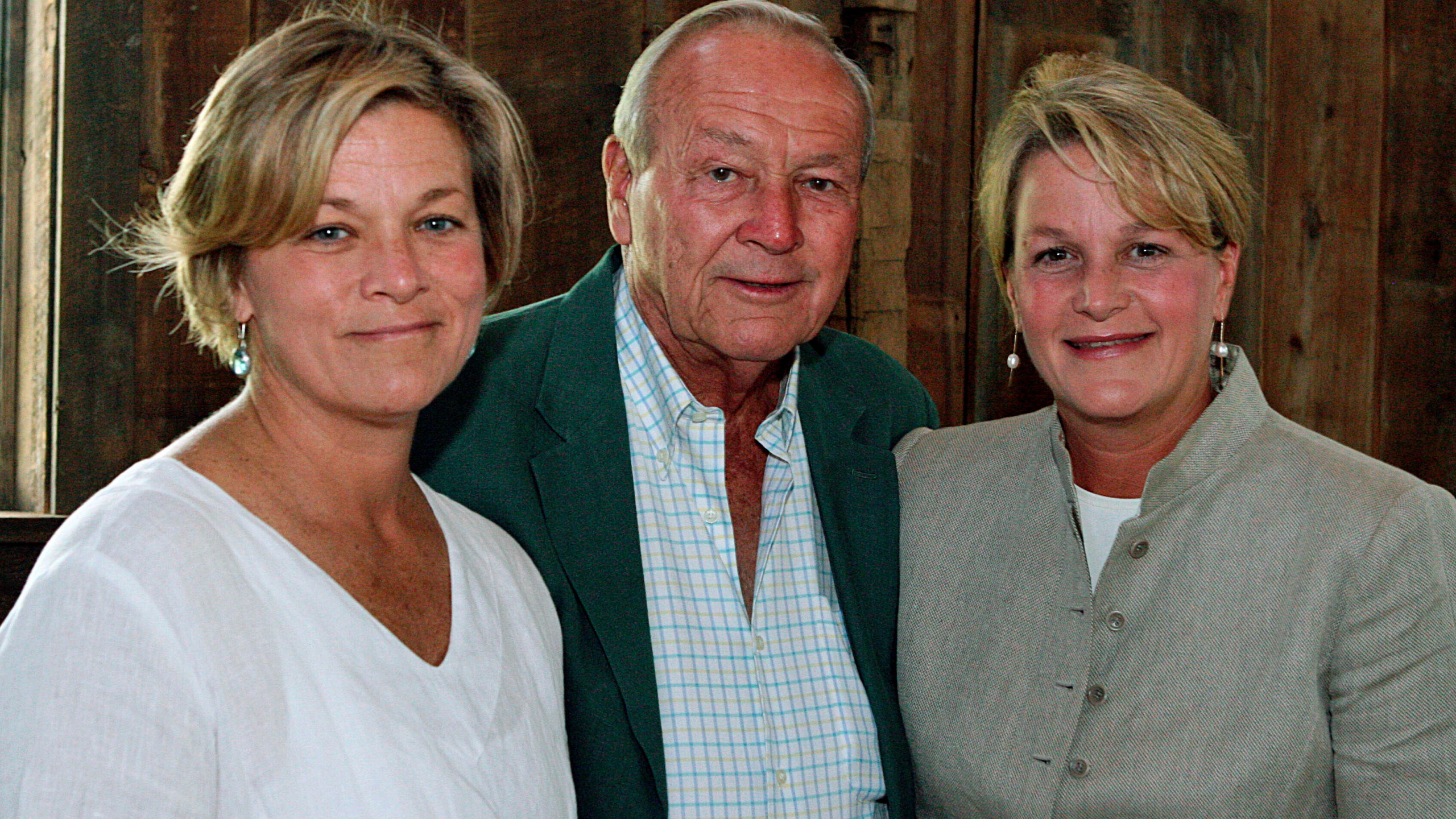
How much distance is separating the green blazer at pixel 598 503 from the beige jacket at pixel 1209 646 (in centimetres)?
10

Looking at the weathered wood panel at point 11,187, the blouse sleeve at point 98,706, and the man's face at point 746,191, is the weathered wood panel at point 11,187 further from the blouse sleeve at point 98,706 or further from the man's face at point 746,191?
the blouse sleeve at point 98,706

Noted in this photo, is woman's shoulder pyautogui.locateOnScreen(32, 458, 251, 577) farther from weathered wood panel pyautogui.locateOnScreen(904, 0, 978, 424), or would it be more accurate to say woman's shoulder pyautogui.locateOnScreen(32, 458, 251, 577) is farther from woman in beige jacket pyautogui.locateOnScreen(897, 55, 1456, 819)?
weathered wood panel pyautogui.locateOnScreen(904, 0, 978, 424)

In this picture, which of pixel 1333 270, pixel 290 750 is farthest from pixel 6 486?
pixel 1333 270

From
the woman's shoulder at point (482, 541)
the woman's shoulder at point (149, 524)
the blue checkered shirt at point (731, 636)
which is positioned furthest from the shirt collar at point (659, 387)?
the woman's shoulder at point (149, 524)

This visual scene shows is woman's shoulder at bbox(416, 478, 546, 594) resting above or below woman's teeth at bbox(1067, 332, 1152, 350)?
below

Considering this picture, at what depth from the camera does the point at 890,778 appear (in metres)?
1.98

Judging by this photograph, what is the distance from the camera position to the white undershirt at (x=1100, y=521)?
2.01 metres

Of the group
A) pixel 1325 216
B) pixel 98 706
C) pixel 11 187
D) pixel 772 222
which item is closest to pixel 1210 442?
pixel 772 222

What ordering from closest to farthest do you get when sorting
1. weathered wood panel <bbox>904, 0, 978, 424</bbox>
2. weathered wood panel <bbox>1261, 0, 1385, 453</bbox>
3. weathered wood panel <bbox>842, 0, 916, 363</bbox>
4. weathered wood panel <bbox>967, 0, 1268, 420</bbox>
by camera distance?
1. weathered wood panel <bbox>842, 0, 916, 363</bbox>
2. weathered wood panel <bbox>904, 0, 978, 424</bbox>
3. weathered wood panel <bbox>967, 0, 1268, 420</bbox>
4. weathered wood panel <bbox>1261, 0, 1385, 453</bbox>

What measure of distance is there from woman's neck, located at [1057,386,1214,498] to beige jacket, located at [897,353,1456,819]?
0.04 meters

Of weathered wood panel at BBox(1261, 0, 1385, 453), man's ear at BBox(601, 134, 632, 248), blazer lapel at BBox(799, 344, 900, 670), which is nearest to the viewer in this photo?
blazer lapel at BBox(799, 344, 900, 670)

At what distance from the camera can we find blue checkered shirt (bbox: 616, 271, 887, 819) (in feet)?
6.24

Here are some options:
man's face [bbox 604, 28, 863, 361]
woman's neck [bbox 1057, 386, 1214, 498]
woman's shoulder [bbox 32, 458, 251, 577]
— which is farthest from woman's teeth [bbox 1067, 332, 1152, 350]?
woman's shoulder [bbox 32, 458, 251, 577]

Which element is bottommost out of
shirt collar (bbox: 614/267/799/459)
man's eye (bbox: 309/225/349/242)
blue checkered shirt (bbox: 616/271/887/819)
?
blue checkered shirt (bbox: 616/271/887/819)
